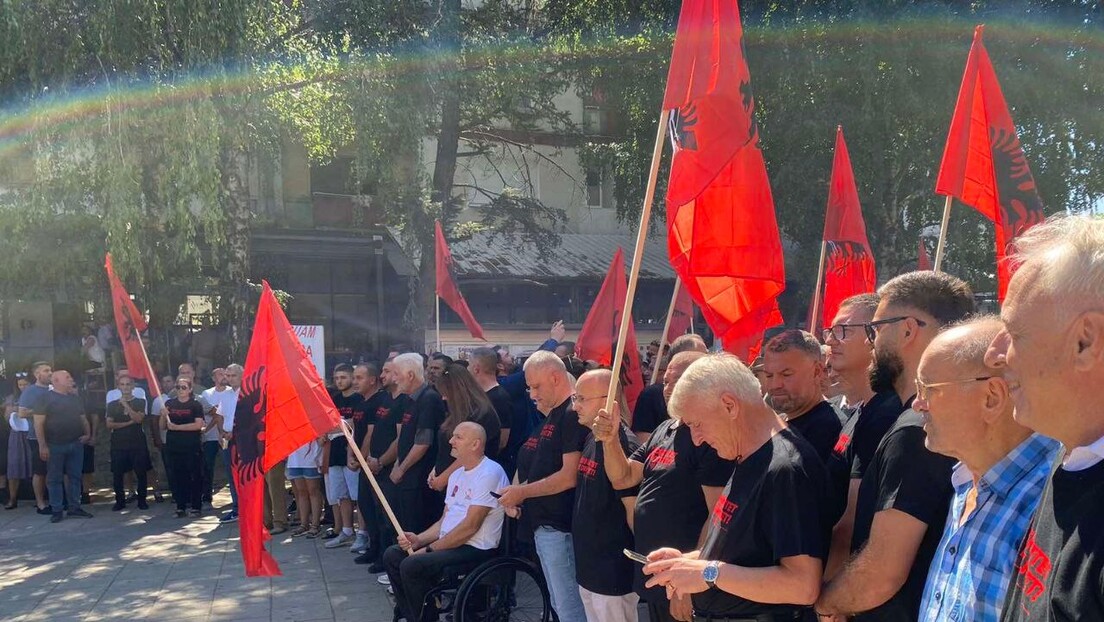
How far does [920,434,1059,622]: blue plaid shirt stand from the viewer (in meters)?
2.20

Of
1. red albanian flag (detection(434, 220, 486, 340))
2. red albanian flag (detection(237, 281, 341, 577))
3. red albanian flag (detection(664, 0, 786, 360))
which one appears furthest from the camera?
red albanian flag (detection(434, 220, 486, 340))

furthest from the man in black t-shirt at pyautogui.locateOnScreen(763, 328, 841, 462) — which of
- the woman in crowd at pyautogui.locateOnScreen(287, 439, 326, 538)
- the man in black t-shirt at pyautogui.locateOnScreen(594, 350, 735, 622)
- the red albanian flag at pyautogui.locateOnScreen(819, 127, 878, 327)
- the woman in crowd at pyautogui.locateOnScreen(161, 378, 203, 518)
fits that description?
the woman in crowd at pyautogui.locateOnScreen(161, 378, 203, 518)

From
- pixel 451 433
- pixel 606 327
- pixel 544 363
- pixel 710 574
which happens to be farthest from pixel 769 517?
pixel 606 327

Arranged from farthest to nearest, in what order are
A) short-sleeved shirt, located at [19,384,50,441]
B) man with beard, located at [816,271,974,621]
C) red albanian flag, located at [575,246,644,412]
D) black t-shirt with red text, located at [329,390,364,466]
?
short-sleeved shirt, located at [19,384,50,441] < black t-shirt with red text, located at [329,390,364,466] < red albanian flag, located at [575,246,644,412] < man with beard, located at [816,271,974,621]

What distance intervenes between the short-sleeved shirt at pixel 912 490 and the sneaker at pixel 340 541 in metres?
7.57

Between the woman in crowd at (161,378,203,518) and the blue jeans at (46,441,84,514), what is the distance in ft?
3.64

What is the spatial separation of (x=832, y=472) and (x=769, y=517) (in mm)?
375

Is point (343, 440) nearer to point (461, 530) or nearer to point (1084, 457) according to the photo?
point (461, 530)

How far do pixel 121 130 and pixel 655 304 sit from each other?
16.7 meters

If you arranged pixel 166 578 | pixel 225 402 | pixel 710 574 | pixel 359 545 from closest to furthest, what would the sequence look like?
pixel 710 574, pixel 166 578, pixel 359 545, pixel 225 402

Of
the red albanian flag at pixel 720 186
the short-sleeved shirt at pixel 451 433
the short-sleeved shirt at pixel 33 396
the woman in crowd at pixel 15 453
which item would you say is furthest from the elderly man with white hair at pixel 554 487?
the woman in crowd at pixel 15 453

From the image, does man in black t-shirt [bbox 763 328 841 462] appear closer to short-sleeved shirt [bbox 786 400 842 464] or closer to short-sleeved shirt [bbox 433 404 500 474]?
short-sleeved shirt [bbox 786 400 842 464]

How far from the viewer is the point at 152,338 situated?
1681cm

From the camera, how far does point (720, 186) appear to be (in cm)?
460
